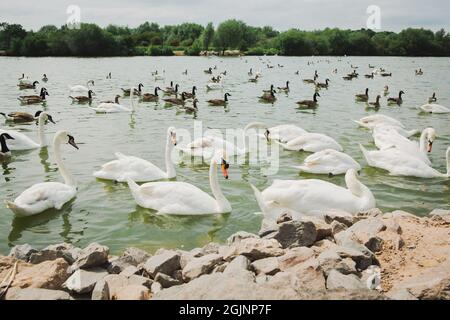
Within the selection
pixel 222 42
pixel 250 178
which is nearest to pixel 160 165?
pixel 250 178

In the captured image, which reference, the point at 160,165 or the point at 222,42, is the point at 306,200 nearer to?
the point at 160,165

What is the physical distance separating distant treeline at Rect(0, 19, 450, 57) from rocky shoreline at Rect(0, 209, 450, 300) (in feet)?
245

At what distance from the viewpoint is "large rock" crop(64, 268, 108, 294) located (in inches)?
198

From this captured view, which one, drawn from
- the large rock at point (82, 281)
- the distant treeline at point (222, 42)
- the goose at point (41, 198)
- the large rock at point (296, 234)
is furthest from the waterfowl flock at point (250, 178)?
the distant treeline at point (222, 42)

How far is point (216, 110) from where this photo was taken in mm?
23594

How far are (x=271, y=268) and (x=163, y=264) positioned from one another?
54.0 inches

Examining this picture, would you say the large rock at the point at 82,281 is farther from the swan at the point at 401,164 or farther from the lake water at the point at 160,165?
the swan at the point at 401,164

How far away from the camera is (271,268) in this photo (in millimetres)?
5152

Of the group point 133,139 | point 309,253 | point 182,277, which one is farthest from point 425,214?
point 133,139

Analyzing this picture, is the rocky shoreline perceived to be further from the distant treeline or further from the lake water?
the distant treeline

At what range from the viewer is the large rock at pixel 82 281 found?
5.02 meters

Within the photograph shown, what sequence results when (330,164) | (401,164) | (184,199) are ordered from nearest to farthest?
(184,199), (330,164), (401,164)
